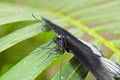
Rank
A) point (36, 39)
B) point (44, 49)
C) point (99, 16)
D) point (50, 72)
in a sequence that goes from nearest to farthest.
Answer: point (44, 49), point (99, 16), point (36, 39), point (50, 72)

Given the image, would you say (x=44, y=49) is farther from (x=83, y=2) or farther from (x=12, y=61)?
(x=83, y=2)

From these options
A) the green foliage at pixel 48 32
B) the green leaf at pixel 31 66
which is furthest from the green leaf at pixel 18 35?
the green leaf at pixel 31 66

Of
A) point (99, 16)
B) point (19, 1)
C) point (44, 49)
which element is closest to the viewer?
point (44, 49)

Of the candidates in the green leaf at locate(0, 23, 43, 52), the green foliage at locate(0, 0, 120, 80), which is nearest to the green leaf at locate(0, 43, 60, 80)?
the green foliage at locate(0, 0, 120, 80)

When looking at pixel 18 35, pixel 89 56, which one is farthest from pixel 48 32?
pixel 89 56

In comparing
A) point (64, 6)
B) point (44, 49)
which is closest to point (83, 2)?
point (64, 6)

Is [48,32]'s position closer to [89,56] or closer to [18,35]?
[18,35]
